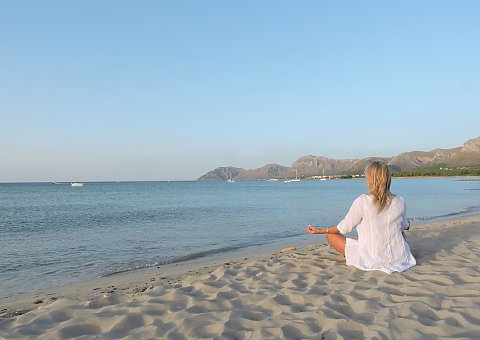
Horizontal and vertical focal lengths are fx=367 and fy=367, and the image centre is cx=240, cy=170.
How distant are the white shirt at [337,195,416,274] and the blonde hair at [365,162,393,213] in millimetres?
79

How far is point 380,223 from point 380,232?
6.0 inches

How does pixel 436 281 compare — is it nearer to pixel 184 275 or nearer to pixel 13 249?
pixel 184 275

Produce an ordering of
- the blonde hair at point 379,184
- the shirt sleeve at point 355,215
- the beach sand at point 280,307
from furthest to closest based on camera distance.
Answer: the shirt sleeve at point 355,215 < the blonde hair at point 379,184 < the beach sand at point 280,307

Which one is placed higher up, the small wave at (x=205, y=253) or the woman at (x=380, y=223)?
the woman at (x=380, y=223)

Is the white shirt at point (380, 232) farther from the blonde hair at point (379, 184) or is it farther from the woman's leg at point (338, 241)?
the woman's leg at point (338, 241)

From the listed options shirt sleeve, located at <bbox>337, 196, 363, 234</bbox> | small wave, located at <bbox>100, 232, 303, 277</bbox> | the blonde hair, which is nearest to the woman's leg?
shirt sleeve, located at <bbox>337, 196, 363, 234</bbox>

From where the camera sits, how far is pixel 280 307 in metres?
4.38

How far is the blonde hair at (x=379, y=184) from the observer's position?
18.6ft

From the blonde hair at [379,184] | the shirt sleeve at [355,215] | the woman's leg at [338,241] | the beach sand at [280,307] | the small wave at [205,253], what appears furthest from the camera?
the small wave at [205,253]

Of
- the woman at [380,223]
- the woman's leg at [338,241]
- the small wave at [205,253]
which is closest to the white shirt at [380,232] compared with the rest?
the woman at [380,223]

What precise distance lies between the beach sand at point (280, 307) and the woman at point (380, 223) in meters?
0.22

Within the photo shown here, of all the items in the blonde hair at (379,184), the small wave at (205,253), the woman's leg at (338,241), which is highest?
the blonde hair at (379,184)

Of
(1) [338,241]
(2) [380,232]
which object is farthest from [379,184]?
(1) [338,241]

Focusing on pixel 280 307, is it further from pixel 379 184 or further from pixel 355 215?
pixel 379 184
